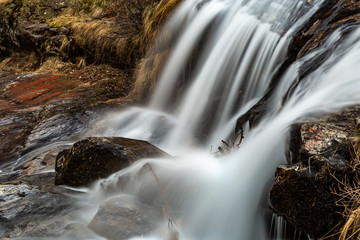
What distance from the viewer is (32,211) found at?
282 cm

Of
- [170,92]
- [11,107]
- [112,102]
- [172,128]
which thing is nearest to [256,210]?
[172,128]

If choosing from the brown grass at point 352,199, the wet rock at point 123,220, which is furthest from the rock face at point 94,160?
the brown grass at point 352,199

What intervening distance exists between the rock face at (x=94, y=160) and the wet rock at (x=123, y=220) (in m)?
0.45

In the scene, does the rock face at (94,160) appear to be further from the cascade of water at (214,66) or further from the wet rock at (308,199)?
the wet rock at (308,199)

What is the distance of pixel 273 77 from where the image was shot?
4.35m

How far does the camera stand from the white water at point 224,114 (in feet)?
9.61

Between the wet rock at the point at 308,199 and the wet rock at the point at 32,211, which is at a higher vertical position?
the wet rock at the point at 308,199

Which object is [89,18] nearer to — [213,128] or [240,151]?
[213,128]

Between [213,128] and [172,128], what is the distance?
62 centimetres

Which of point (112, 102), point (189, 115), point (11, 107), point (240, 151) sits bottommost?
point (11, 107)

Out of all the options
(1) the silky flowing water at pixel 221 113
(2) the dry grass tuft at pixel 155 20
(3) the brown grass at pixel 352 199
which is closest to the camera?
(3) the brown grass at pixel 352 199

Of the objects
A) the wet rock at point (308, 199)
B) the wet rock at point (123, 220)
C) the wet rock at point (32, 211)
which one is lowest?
the wet rock at point (32, 211)

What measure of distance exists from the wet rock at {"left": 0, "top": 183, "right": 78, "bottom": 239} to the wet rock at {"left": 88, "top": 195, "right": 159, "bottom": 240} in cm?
29

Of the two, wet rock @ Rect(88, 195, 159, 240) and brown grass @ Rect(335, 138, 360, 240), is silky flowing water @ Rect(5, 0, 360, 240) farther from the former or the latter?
brown grass @ Rect(335, 138, 360, 240)
